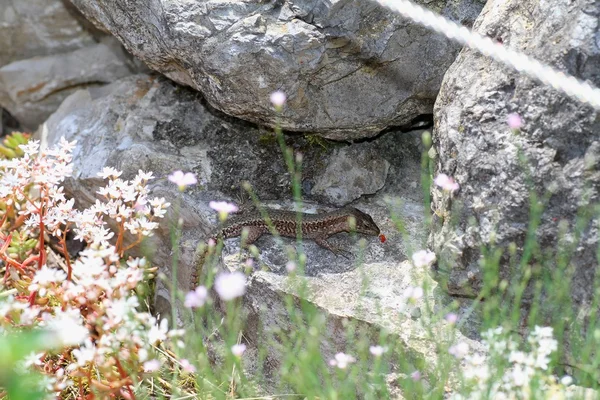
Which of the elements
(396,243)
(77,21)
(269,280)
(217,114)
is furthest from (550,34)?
(77,21)

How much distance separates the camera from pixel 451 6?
161 inches

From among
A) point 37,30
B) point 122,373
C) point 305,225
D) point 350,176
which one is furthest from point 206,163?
point 37,30

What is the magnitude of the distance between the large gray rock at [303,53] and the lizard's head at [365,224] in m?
0.54

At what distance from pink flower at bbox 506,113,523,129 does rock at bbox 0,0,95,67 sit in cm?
415

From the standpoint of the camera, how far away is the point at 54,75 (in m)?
6.11

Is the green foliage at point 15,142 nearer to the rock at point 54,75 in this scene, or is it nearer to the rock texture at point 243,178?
the rock texture at point 243,178

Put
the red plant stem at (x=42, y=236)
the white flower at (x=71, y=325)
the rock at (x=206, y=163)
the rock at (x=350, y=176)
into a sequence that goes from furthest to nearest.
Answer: the rock at (x=350, y=176) < the rock at (x=206, y=163) < the red plant stem at (x=42, y=236) < the white flower at (x=71, y=325)

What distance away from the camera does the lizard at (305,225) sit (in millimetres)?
4441

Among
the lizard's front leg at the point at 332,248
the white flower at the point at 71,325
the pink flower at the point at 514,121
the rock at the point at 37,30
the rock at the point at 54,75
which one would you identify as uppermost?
the rock at the point at 37,30

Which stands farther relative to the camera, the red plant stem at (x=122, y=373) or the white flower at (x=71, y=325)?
the red plant stem at (x=122, y=373)

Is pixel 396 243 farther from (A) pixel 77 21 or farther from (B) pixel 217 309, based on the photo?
(A) pixel 77 21

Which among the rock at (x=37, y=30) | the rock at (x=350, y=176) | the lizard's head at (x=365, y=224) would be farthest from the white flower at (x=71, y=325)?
the rock at (x=37, y=30)

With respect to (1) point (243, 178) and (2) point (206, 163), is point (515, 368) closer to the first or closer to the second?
(1) point (243, 178)

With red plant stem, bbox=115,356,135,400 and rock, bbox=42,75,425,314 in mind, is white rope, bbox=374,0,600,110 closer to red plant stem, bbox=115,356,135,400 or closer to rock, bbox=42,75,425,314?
rock, bbox=42,75,425,314
